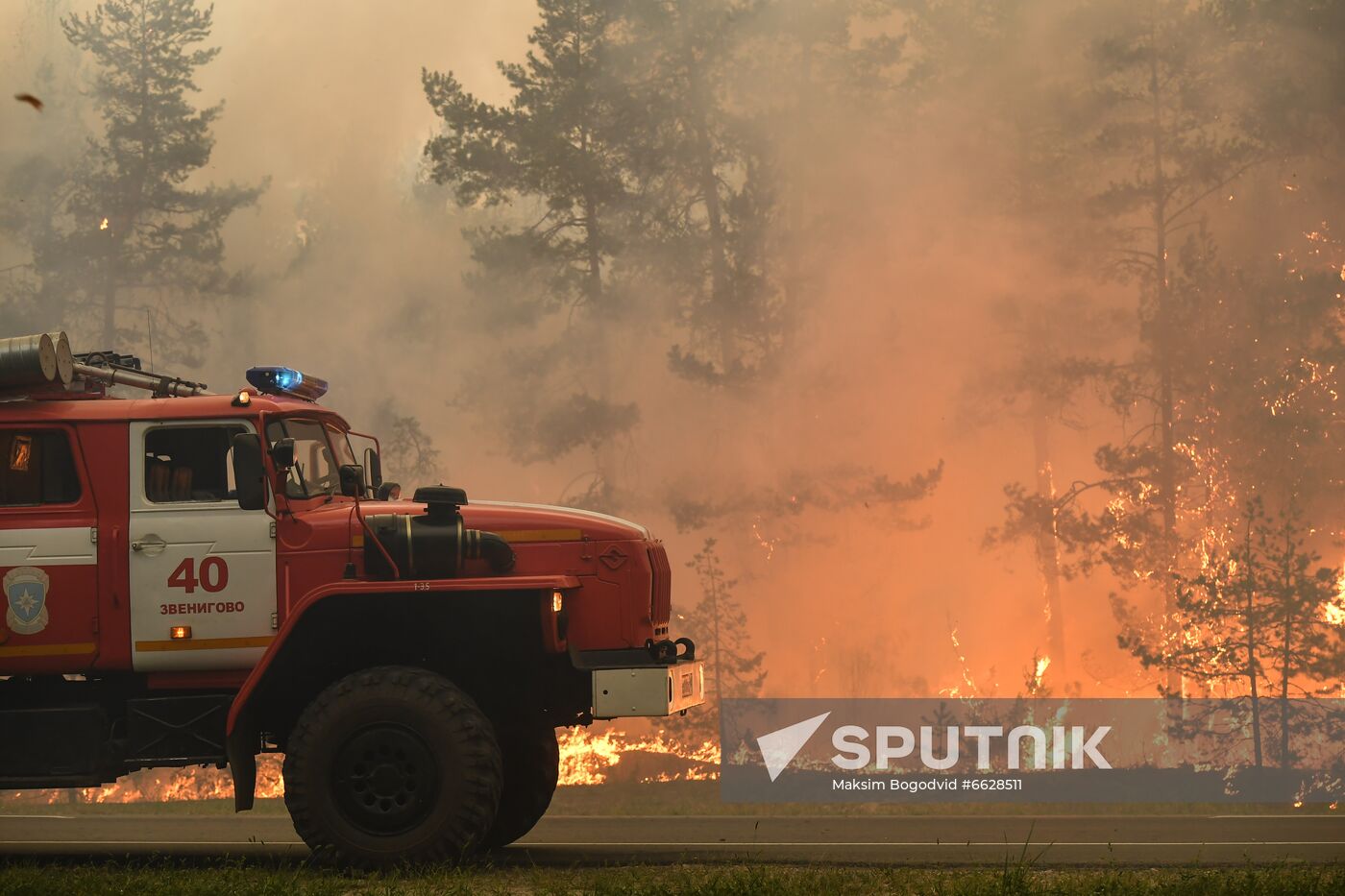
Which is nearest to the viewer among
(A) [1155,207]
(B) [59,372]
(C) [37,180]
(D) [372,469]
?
(B) [59,372]

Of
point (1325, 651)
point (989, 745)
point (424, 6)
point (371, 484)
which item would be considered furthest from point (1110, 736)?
point (424, 6)

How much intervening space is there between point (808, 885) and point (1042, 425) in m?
36.4

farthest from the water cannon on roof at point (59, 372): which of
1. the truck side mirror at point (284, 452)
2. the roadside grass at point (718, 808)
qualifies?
the roadside grass at point (718, 808)

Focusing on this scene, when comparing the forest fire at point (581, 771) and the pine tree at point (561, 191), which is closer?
the forest fire at point (581, 771)

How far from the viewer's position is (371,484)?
1282 cm

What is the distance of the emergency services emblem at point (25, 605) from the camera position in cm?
1127

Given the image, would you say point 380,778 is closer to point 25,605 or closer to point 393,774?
point 393,774

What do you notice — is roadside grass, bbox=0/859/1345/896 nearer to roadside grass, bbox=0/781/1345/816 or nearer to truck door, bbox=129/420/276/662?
truck door, bbox=129/420/276/662

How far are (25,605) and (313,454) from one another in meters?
2.35

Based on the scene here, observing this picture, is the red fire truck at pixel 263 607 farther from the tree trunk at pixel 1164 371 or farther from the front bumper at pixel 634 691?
the tree trunk at pixel 1164 371

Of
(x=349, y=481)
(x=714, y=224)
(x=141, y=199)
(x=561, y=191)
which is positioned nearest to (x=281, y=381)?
(x=349, y=481)

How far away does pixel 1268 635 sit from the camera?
34.9 m

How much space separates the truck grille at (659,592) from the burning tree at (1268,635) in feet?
72.9

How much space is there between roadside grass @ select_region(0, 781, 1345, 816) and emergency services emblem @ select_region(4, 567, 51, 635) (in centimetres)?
973
